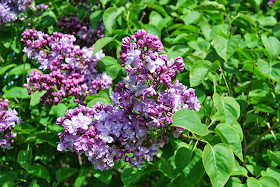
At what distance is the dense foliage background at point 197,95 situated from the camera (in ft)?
4.88

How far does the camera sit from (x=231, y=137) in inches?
54.9

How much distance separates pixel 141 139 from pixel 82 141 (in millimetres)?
237

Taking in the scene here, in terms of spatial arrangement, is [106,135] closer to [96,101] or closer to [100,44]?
[96,101]

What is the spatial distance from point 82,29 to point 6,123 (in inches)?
33.0

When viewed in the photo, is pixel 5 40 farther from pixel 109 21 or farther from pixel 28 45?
pixel 109 21

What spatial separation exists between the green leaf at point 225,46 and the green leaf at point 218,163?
1.92 ft

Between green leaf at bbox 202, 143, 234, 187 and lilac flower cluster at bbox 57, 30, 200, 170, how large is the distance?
0.53ft

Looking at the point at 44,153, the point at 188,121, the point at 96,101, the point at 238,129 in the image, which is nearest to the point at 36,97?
the point at 96,101

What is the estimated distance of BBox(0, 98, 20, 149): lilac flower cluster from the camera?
6.52 feet

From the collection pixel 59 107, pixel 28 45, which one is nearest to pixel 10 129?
pixel 59 107

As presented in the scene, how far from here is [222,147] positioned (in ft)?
4.39

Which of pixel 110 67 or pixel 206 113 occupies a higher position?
pixel 110 67

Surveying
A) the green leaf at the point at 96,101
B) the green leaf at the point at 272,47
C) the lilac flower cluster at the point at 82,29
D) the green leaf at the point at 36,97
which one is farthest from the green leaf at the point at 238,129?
the lilac flower cluster at the point at 82,29

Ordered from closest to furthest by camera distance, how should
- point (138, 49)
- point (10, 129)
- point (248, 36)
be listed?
point (138, 49), point (10, 129), point (248, 36)
